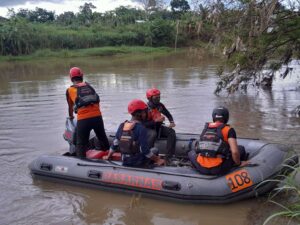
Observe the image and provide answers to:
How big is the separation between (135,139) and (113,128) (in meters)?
4.02

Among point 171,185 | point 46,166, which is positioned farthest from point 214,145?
point 46,166

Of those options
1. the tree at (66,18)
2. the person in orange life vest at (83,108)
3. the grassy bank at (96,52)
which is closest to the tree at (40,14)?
the tree at (66,18)

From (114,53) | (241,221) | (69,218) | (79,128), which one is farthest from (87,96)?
(114,53)

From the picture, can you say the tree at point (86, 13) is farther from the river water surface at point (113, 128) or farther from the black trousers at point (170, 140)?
the black trousers at point (170, 140)

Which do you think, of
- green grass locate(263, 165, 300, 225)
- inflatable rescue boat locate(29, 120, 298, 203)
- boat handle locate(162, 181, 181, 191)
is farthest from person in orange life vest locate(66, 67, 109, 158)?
green grass locate(263, 165, 300, 225)

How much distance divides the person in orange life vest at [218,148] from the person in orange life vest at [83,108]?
5.93 feet

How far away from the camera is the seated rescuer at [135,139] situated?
18.8 ft

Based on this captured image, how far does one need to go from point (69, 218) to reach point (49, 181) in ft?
4.43

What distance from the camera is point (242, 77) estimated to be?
34.7ft

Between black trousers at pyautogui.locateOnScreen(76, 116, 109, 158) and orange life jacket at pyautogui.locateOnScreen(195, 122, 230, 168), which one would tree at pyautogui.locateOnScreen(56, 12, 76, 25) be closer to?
black trousers at pyautogui.locateOnScreen(76, 116, 109, 158)

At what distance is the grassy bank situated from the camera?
109 feet

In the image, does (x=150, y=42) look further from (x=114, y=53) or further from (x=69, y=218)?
(x=69, y=218)

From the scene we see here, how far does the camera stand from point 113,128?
974cm

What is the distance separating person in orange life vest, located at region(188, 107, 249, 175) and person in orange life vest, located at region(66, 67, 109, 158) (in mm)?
1809
